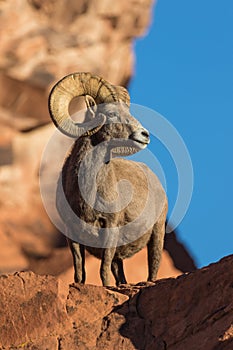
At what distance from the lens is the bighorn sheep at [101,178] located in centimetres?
1297

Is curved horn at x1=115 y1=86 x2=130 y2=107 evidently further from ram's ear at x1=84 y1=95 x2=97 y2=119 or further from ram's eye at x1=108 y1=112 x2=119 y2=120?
ram's ear at x1=84 y1=95 x2=97 y2=119

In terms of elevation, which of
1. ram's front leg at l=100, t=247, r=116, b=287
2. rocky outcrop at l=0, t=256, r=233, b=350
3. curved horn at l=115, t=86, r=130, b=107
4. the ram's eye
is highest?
curved horn at l=115, t=86, r=130, b=107

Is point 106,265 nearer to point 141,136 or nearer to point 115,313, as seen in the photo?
point 141,136

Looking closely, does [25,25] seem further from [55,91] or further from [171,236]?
[55,91]

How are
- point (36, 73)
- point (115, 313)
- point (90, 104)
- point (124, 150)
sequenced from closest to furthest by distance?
point (115, 313) → point (124, 150) → point (90, 104) → point (36, 73)

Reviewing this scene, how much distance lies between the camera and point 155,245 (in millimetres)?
14539

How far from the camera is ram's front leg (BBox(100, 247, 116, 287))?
42.2 ft

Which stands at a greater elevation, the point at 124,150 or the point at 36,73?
the point at 36,73

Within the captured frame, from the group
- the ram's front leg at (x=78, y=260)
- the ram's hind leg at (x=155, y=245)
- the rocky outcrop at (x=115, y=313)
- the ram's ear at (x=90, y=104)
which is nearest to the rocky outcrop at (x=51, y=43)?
the ram's hind leg at (x=155, y=245)

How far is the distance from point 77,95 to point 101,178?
1.16 m

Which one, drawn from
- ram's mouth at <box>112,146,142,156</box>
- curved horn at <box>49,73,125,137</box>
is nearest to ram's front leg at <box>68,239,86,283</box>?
ram's mouth at <box>112,146,142,156</box>

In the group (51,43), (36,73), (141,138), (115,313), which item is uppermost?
(51,43)

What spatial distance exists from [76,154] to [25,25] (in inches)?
453

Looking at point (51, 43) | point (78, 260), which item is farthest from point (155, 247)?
point (51, 43)
